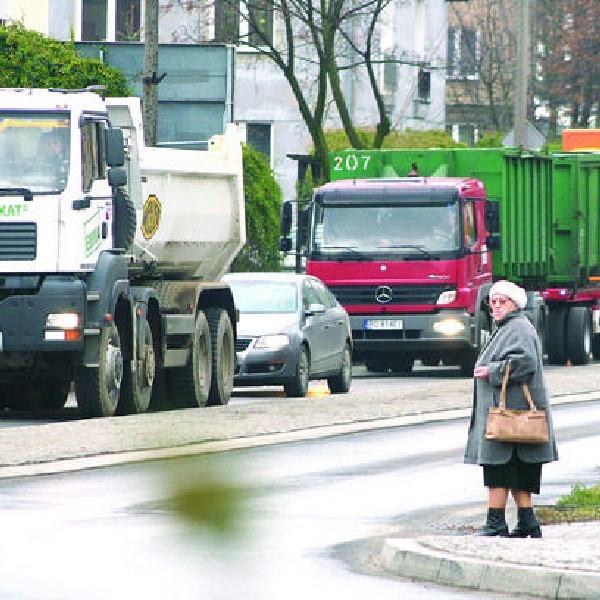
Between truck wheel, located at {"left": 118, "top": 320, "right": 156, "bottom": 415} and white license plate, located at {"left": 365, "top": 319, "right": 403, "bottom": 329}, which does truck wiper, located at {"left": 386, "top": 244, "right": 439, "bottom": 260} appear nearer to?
white license plate, located at {"left": 365, "top": 319, "right": 403, "bottom": 329}

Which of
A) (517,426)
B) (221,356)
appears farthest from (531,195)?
(517,426)

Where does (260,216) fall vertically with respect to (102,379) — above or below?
Result: above

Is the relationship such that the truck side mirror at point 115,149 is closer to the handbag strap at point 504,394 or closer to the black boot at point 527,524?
the handbag strap at point 504,394

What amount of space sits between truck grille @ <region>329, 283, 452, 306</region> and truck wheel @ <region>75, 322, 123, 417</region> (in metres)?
9.40

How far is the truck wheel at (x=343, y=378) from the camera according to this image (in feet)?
95.0

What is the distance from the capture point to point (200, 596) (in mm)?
10602

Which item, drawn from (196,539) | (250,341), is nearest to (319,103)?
(250,341)

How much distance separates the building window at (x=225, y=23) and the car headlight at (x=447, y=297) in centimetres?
1430

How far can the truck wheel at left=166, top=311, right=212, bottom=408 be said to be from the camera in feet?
83.2

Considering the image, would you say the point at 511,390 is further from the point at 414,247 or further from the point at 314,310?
the point at 414,247

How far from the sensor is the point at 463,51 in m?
82.8

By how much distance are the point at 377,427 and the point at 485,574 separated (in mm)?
11446

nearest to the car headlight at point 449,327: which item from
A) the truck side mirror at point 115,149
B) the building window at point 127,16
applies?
the truck side mirror at point 115,149

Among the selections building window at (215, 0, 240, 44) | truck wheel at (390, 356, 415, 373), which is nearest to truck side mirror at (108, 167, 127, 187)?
truck wheel at (390, 356, 415, 373)
